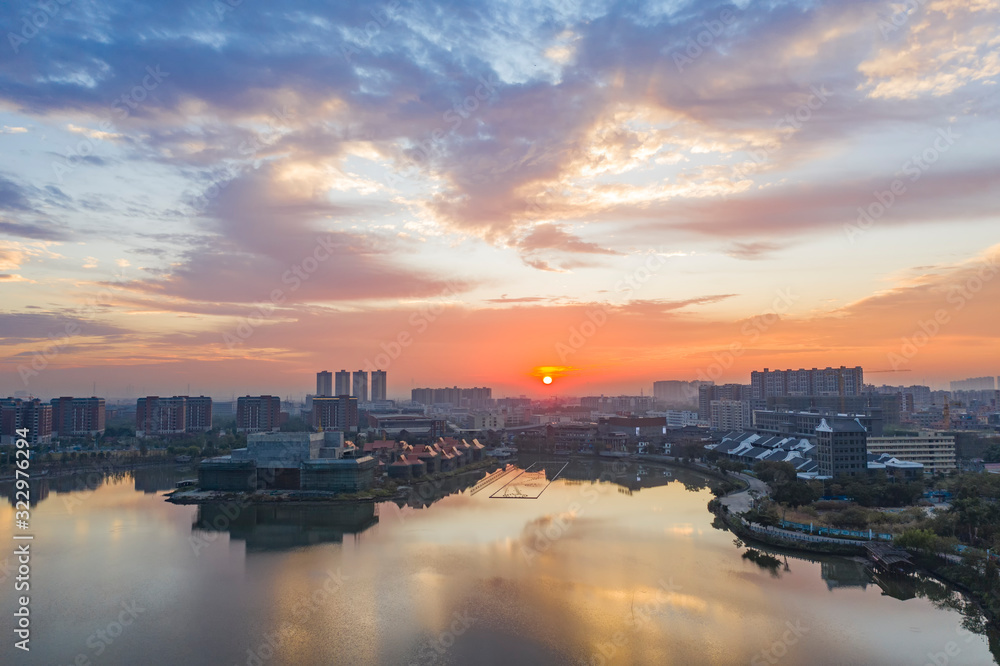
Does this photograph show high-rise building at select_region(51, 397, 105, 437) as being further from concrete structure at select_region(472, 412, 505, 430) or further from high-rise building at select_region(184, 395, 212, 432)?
concrete structure at select_region(472, 412, 505, 430)

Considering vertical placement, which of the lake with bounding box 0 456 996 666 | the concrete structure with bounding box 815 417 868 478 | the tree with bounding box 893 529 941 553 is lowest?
the lake with bounding box 0 456 996 666

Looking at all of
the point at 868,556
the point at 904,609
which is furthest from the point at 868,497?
the point at 904,609

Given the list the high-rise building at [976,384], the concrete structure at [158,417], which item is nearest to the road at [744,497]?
the concrete structure at [158,417]

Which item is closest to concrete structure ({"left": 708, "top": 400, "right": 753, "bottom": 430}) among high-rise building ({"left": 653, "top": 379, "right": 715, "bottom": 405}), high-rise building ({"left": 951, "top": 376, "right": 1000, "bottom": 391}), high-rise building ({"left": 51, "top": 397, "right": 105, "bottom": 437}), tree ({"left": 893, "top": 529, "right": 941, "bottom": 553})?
tree ({"left": 893, "top": 529, "right": 941, "bottom": 553})

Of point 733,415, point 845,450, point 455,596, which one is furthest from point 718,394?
point 455,596

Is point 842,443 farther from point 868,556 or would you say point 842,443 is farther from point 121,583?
point 121,583

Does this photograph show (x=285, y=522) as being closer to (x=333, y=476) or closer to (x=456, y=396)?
(x=333, y=476)
